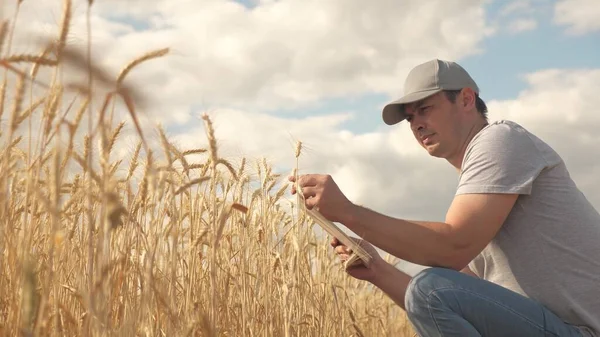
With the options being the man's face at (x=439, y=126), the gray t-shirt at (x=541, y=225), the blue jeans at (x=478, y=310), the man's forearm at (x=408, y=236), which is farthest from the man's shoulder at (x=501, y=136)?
the blue jeans at (x=478, y=310)

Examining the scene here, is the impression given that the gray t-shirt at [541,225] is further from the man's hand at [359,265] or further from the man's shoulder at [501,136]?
the man's hand at [359,265]

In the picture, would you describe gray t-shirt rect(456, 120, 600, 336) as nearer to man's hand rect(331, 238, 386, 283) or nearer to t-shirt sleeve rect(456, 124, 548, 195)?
t-shirt sleeve rect(456, 124, 548, 195)

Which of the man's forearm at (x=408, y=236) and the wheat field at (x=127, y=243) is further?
the man's forearm at (x=408, y=236)

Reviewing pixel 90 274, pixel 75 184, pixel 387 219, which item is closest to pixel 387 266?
pixel 387 219

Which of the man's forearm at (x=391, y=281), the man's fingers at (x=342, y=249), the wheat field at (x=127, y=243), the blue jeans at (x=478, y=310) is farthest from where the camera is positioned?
the man's forearm at (x=391, y=281)

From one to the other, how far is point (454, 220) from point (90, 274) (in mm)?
1262

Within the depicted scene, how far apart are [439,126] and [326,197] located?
59 cm

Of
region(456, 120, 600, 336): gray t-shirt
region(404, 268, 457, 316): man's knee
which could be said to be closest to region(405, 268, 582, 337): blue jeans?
region(404, 268, 457, 316): man's knee

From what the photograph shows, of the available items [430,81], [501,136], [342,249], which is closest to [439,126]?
[430,81]

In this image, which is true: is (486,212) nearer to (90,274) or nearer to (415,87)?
(415,87)

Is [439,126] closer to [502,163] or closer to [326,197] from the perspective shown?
[502,163]

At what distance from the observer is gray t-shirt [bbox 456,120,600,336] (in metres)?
2.22

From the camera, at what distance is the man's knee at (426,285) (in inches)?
85.5

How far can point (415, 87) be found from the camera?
2.55 metres
